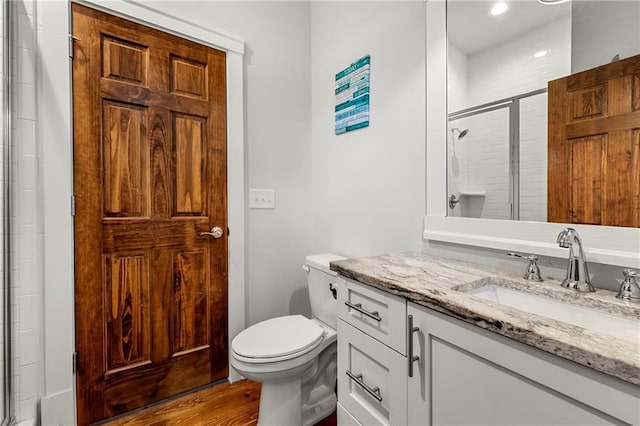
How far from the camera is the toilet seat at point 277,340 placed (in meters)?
1.27

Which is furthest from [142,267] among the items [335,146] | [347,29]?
[347,29]

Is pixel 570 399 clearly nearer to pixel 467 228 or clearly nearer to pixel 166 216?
pixel 467 228

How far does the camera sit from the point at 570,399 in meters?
0.56

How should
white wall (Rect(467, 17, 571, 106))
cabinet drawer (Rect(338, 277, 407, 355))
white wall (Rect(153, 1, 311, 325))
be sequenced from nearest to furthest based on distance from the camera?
cabinet drawer (Rect(338, 277, 407, 355)) → white wall (Rect(467, 17, 571, 106)) → white wall (Rect(153, 1, 311, 325))

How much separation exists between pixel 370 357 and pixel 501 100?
1.07 meters

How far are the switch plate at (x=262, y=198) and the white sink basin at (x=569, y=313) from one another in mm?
1340

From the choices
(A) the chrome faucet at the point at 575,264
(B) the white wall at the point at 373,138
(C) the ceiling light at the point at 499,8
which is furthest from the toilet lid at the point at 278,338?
(C) the ceiling light at the point at 499,8

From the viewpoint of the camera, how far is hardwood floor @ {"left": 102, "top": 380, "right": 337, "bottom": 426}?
4.78 feet

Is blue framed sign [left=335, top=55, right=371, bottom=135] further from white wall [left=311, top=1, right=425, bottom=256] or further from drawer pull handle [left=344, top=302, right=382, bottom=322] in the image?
drawer pull handle [left=344, top=302, right=382, bottom=322]

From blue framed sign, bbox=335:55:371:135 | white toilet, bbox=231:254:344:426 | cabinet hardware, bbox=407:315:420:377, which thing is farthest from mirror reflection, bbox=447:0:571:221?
white toilet, bbox=231:254:344:426

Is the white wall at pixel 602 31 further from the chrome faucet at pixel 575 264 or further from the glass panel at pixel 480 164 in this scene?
the chrome faucet at pixel 575 264

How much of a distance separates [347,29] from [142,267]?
5.88 feet

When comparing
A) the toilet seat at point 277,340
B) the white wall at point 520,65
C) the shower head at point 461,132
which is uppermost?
the white wall at point 520,65

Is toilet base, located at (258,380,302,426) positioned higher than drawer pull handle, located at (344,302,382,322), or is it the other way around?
drawer pull handle, located at (344,302,382,322)
